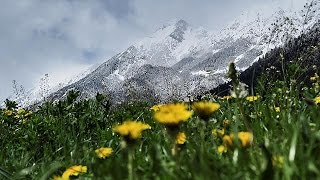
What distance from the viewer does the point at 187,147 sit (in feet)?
7.44

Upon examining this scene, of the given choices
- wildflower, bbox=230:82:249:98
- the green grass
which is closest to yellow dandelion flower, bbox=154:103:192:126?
the green grass

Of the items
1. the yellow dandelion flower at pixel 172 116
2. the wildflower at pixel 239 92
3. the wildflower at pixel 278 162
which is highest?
the wildflower at pixel 239 92

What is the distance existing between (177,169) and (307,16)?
13.0ft

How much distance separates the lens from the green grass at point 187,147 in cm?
146

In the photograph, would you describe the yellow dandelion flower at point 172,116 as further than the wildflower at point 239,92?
No

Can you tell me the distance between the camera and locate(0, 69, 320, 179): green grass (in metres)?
1.46

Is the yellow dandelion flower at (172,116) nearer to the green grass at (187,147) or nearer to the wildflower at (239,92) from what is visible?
the green grass at (187,147)

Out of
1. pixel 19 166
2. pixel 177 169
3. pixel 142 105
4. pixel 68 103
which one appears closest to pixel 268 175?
pixel 177 169

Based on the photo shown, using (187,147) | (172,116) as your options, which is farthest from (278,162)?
(187,147)

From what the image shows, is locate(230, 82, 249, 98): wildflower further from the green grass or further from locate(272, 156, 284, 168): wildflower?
locate(272, 156, 284, 168): wildflower

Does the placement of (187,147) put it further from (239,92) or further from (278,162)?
(278,162)

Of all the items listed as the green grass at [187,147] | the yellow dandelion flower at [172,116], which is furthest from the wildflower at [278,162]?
the yellow dandelion flower at [172,116]

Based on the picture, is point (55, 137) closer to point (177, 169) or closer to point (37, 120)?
point (37, 120)

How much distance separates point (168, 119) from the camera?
155 cm
